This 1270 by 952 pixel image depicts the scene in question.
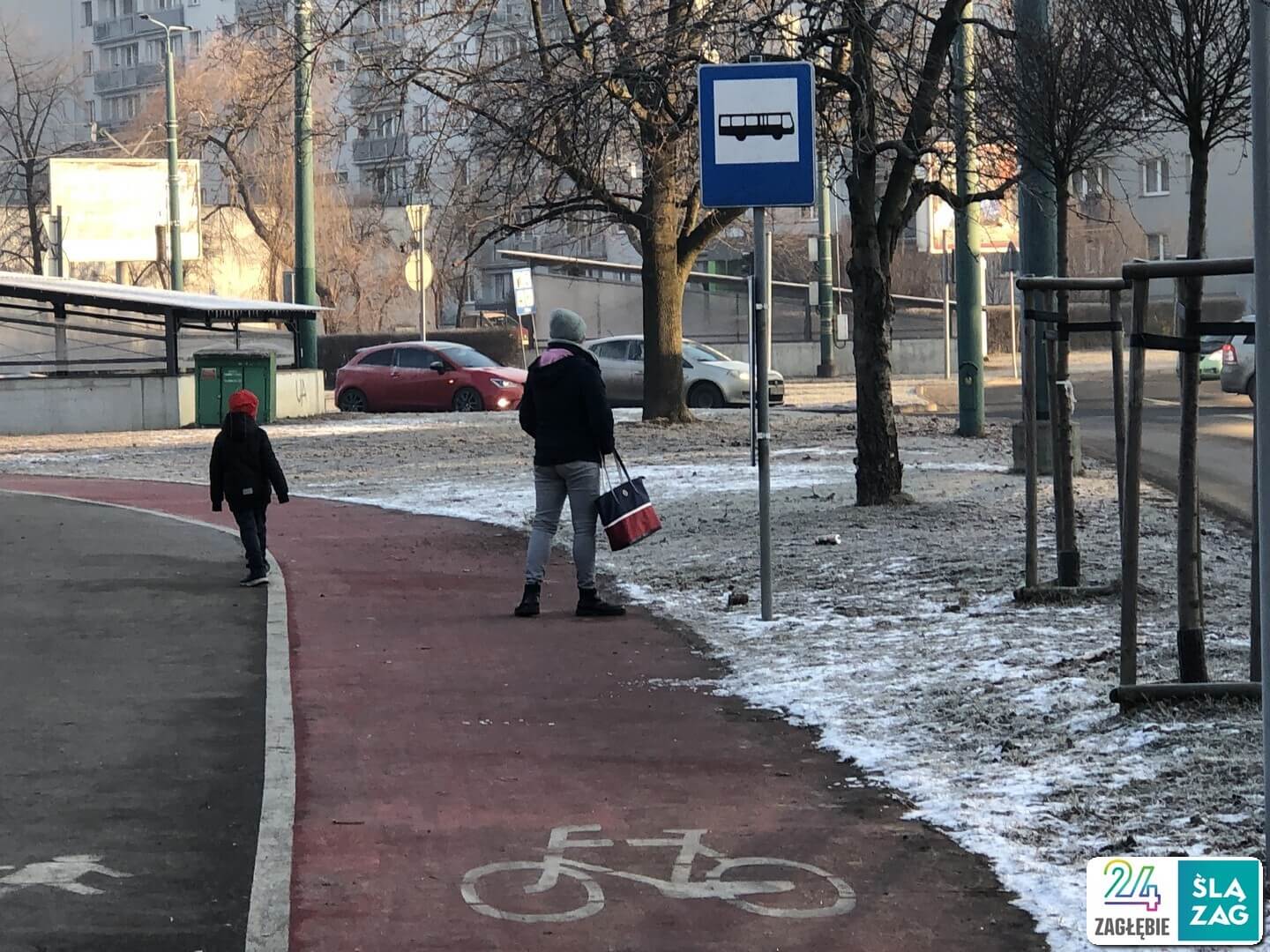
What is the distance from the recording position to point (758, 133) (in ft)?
34.6

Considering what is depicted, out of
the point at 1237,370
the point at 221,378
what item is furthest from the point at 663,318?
the point at 1237,370

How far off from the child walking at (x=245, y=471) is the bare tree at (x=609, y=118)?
3.65 m

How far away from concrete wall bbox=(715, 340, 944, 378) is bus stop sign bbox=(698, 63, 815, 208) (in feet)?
137

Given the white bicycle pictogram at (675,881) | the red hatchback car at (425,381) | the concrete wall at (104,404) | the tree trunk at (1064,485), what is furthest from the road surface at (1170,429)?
the concrete wall at (104,404)

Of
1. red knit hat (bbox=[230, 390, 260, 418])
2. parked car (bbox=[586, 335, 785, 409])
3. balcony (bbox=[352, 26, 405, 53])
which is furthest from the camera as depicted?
parked car (bbox=[586, 335, 785, 409])

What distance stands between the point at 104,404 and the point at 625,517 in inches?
920

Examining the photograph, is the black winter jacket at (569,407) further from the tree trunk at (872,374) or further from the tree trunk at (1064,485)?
the tree trunk at (872,374)

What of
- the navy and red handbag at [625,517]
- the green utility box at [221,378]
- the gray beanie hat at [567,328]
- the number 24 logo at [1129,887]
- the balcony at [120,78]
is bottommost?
the number 24 logo at [1129,887]

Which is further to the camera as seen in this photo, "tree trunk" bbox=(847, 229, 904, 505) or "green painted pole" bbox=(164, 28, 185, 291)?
"green painted pole" bbox=(164, 28, 185, 291)

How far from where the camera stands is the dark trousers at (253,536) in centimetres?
1281

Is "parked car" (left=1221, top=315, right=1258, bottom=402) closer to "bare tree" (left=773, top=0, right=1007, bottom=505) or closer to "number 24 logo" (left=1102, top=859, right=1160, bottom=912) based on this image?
"bare tree" (left=773, top=0, right=1007, bottom=505)

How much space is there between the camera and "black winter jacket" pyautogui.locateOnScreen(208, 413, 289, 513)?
13.0 metres

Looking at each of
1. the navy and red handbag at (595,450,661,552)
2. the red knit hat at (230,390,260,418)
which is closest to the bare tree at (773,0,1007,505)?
the navy and red handbag at (595,450,661,552)

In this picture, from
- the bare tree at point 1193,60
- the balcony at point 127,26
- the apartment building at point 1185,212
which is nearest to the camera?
the bare tree at point 1193,60
